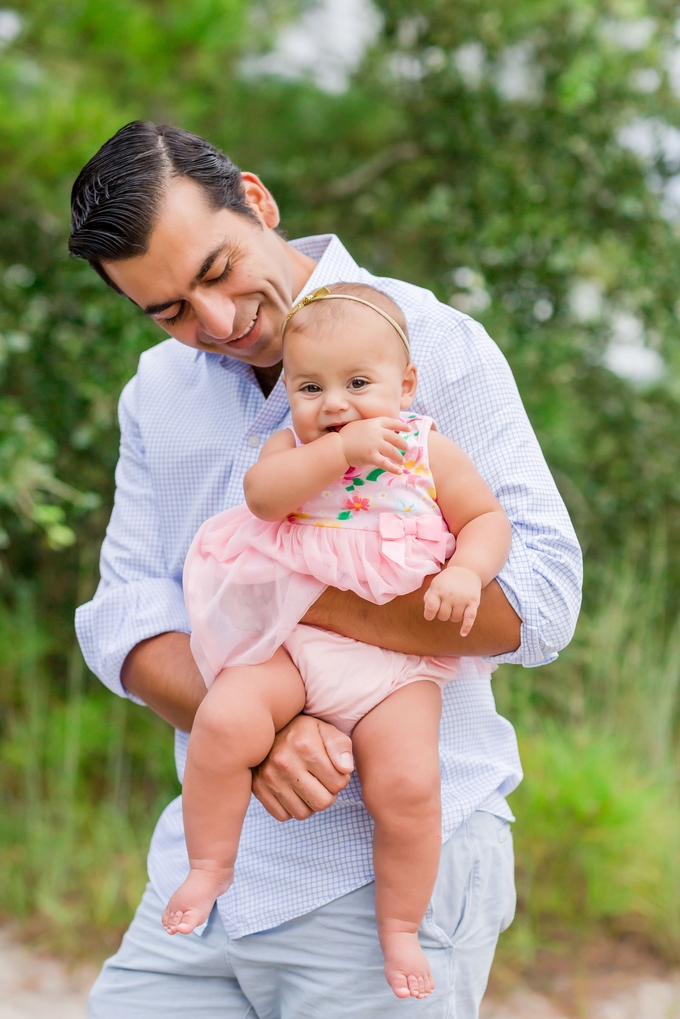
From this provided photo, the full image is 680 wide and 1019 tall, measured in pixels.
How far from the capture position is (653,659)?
371 centimetres

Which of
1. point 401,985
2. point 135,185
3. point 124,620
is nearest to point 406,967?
point 401,985

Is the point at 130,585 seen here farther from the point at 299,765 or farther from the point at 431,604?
the point at 431,604

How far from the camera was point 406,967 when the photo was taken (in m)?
1.28

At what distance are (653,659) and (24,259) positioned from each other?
2.82m

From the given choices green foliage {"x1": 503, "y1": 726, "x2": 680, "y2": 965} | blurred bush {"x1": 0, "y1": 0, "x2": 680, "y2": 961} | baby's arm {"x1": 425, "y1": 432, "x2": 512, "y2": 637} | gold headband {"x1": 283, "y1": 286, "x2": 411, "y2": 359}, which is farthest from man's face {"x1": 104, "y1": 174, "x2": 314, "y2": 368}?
green foliage {"x1": 503, "y1": 726, "x2": 680, "y2": 965}

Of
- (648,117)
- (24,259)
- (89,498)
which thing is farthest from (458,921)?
(648,117)

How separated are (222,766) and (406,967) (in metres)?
0.36

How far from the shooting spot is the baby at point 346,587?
129 cm

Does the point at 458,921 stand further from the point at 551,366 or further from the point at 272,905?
the point at 551,366

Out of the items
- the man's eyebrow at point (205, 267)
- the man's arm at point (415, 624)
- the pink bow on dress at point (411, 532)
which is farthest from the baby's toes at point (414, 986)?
the man's eyebrow at point (205, 267)

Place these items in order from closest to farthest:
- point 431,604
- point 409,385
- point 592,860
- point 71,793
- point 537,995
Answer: point 431,604
point 409,385
point 537,995
point 592,860
point 71,793

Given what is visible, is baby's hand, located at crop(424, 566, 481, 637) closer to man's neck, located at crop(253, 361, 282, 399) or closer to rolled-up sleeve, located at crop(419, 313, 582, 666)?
rolled-up sleeve, located at crop(419, 313, 582, 666)

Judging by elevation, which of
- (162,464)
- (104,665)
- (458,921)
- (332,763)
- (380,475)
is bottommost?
(458,921)

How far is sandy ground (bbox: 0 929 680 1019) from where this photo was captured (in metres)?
2.91
